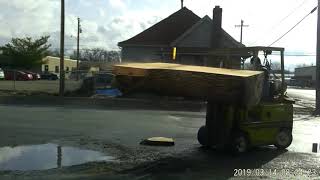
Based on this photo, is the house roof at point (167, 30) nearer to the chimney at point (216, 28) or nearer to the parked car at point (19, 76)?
the chimney at point (216, 28)

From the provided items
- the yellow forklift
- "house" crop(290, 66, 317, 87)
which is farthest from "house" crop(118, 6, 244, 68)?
"house" crop(290, 66, 317, 87)

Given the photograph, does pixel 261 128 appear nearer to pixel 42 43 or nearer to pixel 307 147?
pixel 307 147

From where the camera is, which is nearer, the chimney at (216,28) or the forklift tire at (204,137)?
the forklift tire at (204,137)

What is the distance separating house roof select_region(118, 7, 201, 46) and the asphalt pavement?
93.1ft

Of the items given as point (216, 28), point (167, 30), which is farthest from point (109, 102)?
point (167, 30)

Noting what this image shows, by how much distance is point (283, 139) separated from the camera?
15500mm

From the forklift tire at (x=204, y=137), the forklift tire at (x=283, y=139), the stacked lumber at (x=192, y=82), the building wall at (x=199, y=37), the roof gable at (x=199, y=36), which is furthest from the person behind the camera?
the building wall at (x=199, y=37)

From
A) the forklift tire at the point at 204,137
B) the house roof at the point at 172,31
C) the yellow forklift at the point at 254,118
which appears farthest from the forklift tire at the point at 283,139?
the house roof at the point at 172,31

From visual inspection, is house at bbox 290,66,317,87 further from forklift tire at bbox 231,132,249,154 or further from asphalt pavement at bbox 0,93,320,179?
forklift tire at bbox 231,132,249,154

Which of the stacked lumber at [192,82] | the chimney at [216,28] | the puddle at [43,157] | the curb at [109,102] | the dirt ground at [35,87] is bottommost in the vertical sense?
the curb at [109,102]

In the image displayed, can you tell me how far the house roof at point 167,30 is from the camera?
167 ft

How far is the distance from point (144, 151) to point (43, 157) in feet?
8.42

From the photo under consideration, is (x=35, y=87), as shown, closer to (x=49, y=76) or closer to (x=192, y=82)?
(x=49, y=76)
